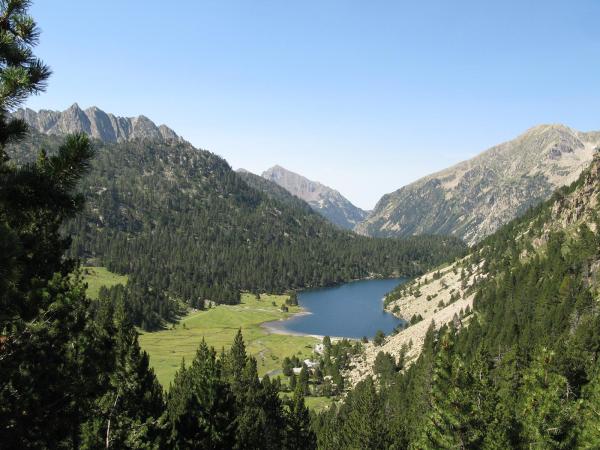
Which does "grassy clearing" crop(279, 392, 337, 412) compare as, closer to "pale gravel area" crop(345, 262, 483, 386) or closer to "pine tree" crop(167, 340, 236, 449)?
"pale gravel area" crop(345, 262, 483, 386)

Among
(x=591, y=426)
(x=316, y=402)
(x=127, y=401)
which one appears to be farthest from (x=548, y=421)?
(x=316, y=402)

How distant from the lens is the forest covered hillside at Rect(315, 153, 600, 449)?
34344 mm

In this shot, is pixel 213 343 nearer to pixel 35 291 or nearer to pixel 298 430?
pixel 298 430

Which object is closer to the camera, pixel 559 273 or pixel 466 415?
pixel 466 415

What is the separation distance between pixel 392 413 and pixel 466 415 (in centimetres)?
4831

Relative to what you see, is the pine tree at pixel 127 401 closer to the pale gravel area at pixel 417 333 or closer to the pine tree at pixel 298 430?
the pine tree at pixel 298 430

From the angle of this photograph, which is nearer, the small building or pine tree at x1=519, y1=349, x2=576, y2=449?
pine tree at x1=519, y1=349, x2=576, y2=449

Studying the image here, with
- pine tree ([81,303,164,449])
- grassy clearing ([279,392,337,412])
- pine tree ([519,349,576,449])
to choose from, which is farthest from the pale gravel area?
pine tree ([81,303,164,449])

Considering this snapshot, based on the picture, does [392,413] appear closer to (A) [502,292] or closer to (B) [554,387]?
(B) [554,387]

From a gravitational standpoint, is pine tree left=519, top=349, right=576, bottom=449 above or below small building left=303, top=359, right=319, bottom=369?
above

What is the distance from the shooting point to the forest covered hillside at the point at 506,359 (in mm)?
34344

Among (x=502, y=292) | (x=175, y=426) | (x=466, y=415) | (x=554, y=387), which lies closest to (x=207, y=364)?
(x=175, y=426)

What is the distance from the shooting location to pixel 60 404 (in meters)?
16.2

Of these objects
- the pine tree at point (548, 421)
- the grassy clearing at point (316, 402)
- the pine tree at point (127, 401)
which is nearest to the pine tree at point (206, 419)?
the pine tree at point (127, 401)
